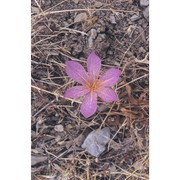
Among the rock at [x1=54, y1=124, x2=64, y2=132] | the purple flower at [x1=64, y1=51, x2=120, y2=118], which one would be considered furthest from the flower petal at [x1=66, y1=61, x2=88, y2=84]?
the rock at [x1=54, y1=124, x2=64, y2=132]

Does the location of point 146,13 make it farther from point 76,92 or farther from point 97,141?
point 97,141

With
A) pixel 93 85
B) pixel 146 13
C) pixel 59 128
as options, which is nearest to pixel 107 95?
pixel 93 85

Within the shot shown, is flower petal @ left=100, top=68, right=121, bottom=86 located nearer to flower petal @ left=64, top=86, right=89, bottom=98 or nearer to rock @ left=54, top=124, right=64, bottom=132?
flower petal @ left=64, top=86, right=89, bottom=98

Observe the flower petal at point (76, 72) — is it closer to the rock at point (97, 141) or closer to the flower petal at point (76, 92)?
the flower petal at point (76, 92)

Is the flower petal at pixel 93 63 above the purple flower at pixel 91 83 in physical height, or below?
above

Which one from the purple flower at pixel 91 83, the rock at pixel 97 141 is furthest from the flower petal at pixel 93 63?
the rock at pixel 97 141
